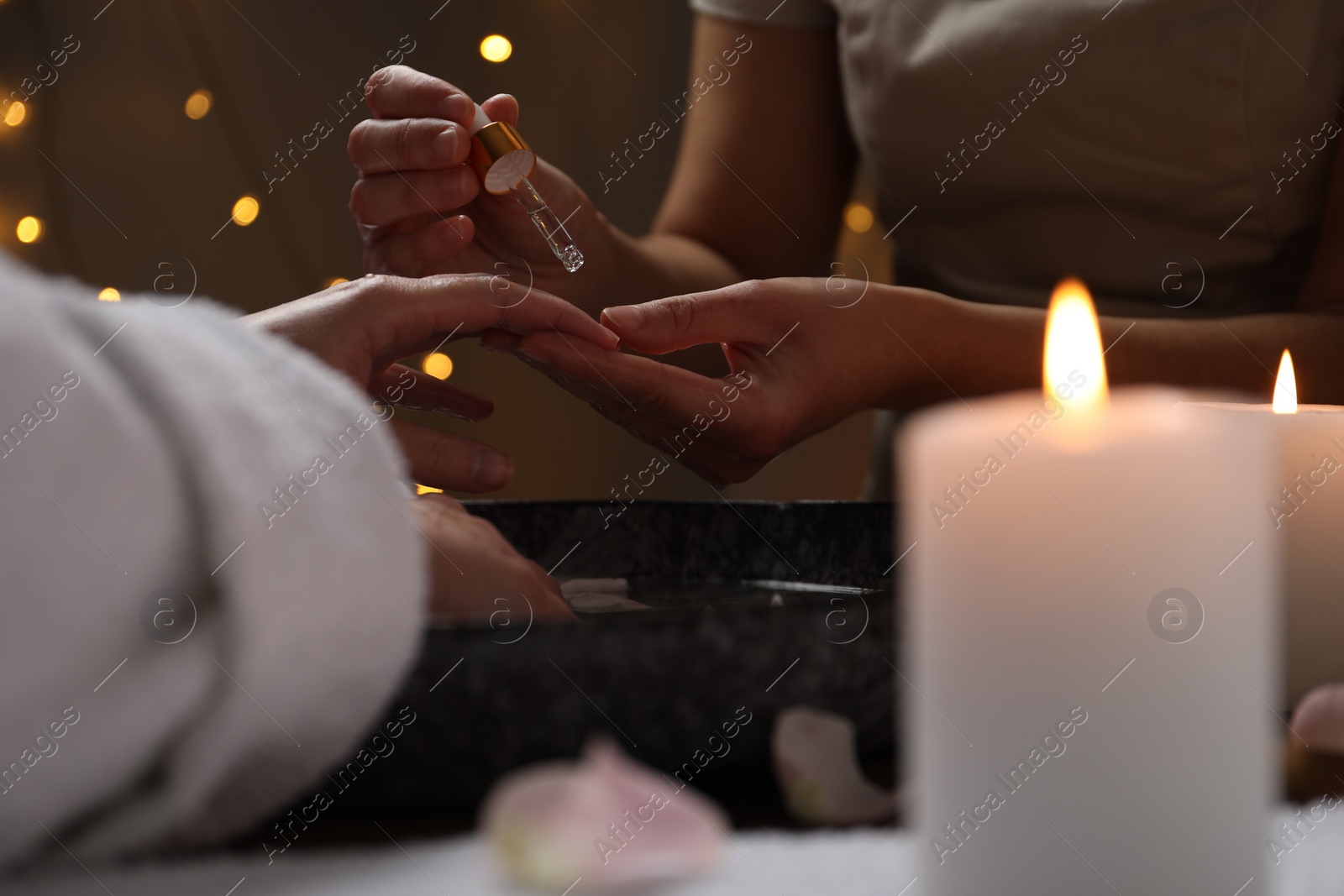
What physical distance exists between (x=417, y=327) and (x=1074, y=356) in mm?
417

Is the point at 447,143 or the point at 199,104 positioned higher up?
the point at 199,104

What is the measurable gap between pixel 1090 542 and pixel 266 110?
1.52 metres

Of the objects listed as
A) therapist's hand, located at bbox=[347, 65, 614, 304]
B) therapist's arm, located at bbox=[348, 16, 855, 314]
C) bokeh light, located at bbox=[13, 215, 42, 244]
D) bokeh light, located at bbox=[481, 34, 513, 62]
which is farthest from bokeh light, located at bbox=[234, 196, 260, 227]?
therapist's hand, located at bbox=[347, 65, 614, 304]

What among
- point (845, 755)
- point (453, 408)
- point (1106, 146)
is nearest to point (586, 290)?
point (453, 408)

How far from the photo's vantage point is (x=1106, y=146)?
2.97ft

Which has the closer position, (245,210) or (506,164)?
(506,164)

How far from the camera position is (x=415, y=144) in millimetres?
720

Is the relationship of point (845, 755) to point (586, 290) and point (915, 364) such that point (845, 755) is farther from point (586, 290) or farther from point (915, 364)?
point (586, 290)

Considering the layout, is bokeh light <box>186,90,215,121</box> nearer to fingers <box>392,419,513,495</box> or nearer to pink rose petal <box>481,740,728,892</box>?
fingers <box>392,419,513,495</box>

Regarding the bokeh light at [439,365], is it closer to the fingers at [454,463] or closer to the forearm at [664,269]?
the forearm at [664,269]

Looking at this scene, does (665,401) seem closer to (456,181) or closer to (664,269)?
(456,181)

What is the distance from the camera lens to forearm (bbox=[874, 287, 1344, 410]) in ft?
2.60

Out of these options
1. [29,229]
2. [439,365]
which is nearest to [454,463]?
[439,365]

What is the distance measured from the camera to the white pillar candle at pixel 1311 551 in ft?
1.13
